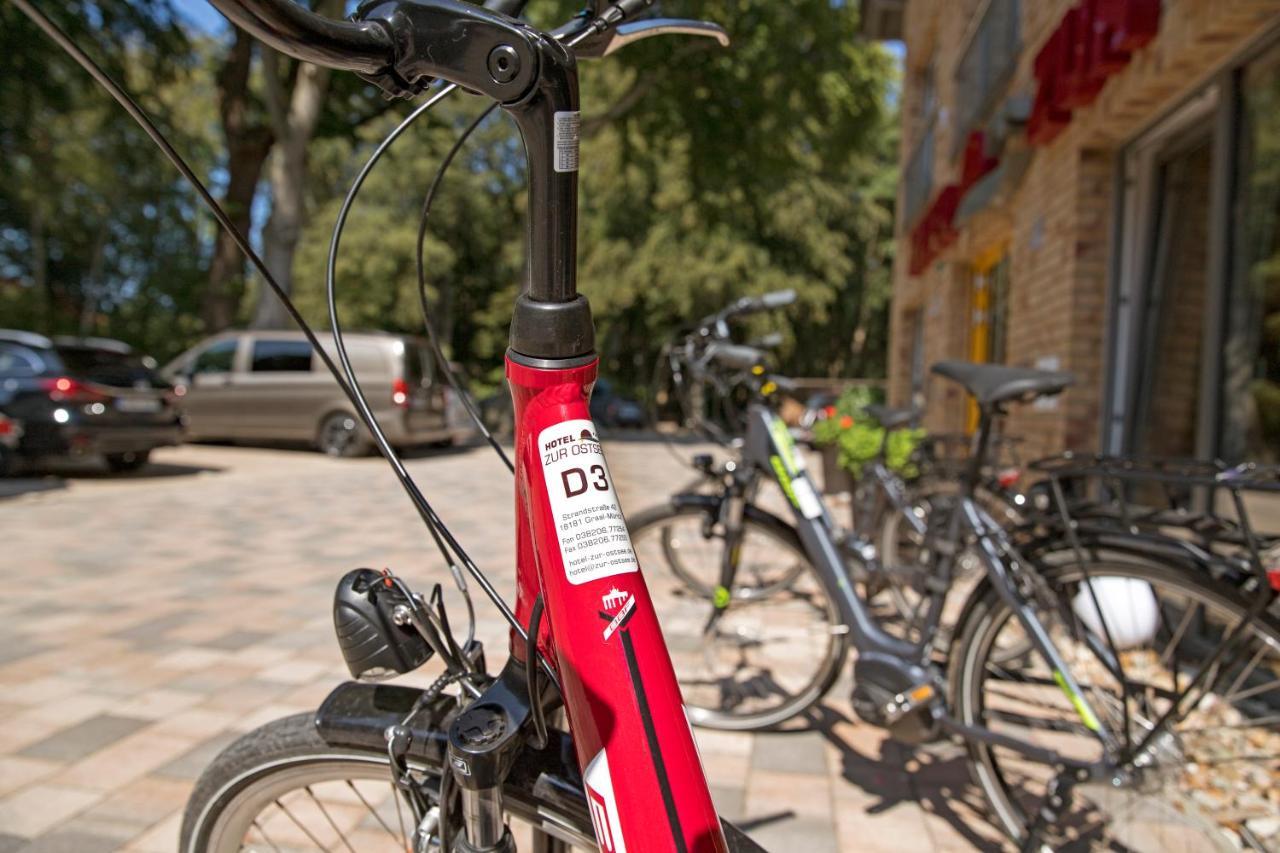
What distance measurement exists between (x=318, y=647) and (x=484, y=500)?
4703 millimetres

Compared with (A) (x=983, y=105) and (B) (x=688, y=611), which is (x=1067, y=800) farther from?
(A) (x=983, y=105)

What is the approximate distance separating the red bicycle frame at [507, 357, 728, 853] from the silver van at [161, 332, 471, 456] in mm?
11176

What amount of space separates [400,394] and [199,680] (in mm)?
8621

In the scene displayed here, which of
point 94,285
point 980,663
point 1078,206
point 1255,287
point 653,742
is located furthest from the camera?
point 94,285

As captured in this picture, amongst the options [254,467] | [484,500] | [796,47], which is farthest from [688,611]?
[796,47]

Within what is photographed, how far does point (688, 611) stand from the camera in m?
4.07

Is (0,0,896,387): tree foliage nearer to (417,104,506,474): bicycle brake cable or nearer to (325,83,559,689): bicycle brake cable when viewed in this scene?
(417,104,506,474): bicycle brake cable

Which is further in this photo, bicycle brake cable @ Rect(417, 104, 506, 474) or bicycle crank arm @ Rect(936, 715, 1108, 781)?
bicycle crank arm @ Rect(936, 715, 1108, 781)

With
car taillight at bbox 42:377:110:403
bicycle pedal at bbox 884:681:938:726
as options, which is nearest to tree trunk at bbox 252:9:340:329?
car taillight at bbox 42:377:110:403

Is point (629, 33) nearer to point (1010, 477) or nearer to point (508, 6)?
point (508, 6)

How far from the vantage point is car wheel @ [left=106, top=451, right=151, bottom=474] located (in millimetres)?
9883

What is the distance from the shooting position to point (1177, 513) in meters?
2.08

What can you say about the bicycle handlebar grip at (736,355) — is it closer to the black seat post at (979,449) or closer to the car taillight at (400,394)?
the black seat post at (979,449)

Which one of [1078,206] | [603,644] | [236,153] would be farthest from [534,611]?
[236,153]
